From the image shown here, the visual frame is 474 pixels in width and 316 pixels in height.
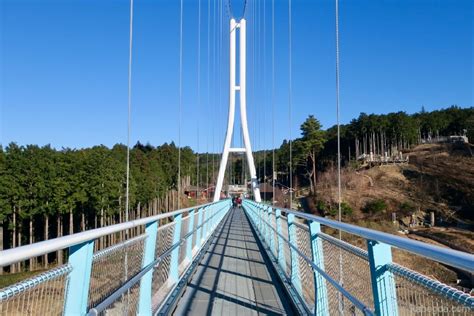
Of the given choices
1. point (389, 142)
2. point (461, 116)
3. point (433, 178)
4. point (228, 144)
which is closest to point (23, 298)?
point (228, 144)

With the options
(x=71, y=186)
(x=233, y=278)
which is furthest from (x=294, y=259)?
(x=71, y=186)

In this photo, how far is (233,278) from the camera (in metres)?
6.15

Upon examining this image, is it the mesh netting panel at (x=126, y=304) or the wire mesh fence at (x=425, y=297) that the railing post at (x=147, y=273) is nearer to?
the mesh netting panel at (x=126, y=304)

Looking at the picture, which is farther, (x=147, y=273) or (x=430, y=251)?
(x=147, y=273)

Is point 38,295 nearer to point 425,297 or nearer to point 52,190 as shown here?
point 425,297

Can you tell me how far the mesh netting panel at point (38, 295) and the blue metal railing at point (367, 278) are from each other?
1405 mm

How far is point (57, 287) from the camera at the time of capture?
195 centimetres

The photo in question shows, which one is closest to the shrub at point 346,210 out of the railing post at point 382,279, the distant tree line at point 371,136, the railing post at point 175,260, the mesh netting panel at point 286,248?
the distant tree line at point 371,136

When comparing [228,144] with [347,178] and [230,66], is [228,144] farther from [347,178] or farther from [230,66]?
[347,178]

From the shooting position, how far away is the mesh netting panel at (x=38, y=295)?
1.52 m

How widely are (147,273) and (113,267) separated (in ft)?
3.05

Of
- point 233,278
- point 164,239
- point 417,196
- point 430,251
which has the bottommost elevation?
point 417,196

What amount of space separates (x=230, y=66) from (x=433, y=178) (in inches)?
978

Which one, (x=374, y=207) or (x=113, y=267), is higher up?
(x=113, y=267)
